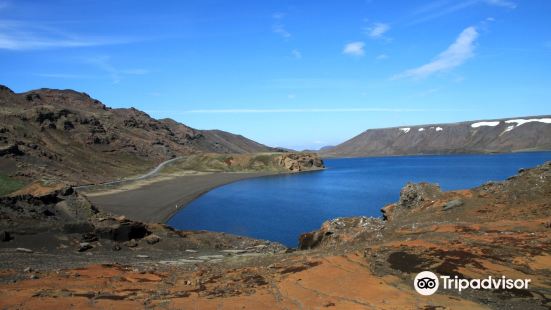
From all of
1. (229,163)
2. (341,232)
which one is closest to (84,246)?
(341,232)

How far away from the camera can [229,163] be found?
16600 centimetres

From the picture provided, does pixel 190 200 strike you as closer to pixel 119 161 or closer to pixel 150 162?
pixel 119 161

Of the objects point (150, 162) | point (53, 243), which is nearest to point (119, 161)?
point (150, 162)

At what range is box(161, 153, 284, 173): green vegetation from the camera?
15582cm

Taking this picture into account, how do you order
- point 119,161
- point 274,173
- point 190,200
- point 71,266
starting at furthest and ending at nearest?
point 274,173
point 119,161
point 190,200
point 71,266

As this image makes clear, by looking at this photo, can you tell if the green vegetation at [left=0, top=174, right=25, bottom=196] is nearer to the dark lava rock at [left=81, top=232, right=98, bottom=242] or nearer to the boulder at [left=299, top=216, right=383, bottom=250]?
the dark lava rock at [left=81, top=232, right=98, bottom=242]

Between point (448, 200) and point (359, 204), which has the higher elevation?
point (448, 200)

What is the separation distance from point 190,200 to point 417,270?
7253 cm

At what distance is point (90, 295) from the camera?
1638 centimetres

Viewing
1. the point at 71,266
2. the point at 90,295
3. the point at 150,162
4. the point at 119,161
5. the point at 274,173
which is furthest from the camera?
the point at 274,173

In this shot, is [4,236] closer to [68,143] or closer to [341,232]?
[341,232]

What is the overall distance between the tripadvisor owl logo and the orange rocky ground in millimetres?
247

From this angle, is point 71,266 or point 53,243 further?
point 53,243
